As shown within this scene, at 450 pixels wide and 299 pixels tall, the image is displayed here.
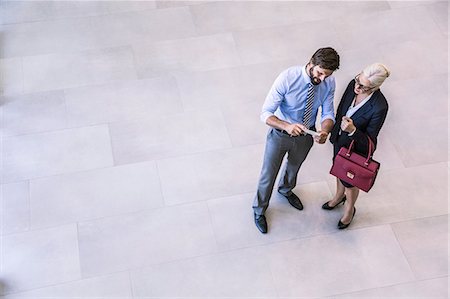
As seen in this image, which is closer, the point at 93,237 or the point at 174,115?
the point at 93,237

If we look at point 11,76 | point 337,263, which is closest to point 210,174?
point 337,263

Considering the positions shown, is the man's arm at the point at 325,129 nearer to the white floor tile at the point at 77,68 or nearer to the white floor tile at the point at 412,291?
the white floor tile at the point at 412,291

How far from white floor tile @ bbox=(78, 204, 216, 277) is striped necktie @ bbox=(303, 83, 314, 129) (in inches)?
44.9

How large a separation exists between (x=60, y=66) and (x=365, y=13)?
9.87ft

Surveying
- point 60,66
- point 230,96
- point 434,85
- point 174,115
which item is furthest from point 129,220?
point 434,85

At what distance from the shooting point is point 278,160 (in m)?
3.40

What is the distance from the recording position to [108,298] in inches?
139

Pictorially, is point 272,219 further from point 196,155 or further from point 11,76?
point 11,76

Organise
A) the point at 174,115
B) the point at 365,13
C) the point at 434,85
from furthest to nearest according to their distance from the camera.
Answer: the point at 365,13 < the point at 434,85 < the point at 174,115

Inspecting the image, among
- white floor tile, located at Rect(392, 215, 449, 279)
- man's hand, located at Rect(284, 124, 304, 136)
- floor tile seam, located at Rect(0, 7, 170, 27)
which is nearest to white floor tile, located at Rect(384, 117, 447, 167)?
white floor tile, located at Rect(392, 215, 449, 279)

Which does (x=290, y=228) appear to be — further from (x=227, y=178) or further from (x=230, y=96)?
(x=230, y=96)

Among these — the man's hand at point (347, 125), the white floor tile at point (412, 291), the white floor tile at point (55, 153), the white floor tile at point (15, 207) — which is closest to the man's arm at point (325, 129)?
the man's hand at point (347, 125)

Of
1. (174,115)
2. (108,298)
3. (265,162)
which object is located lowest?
(108,298)

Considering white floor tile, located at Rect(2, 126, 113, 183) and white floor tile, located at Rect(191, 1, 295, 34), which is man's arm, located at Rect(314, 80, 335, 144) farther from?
white floor tile, located at Rect(191, 1, 295, 34)
